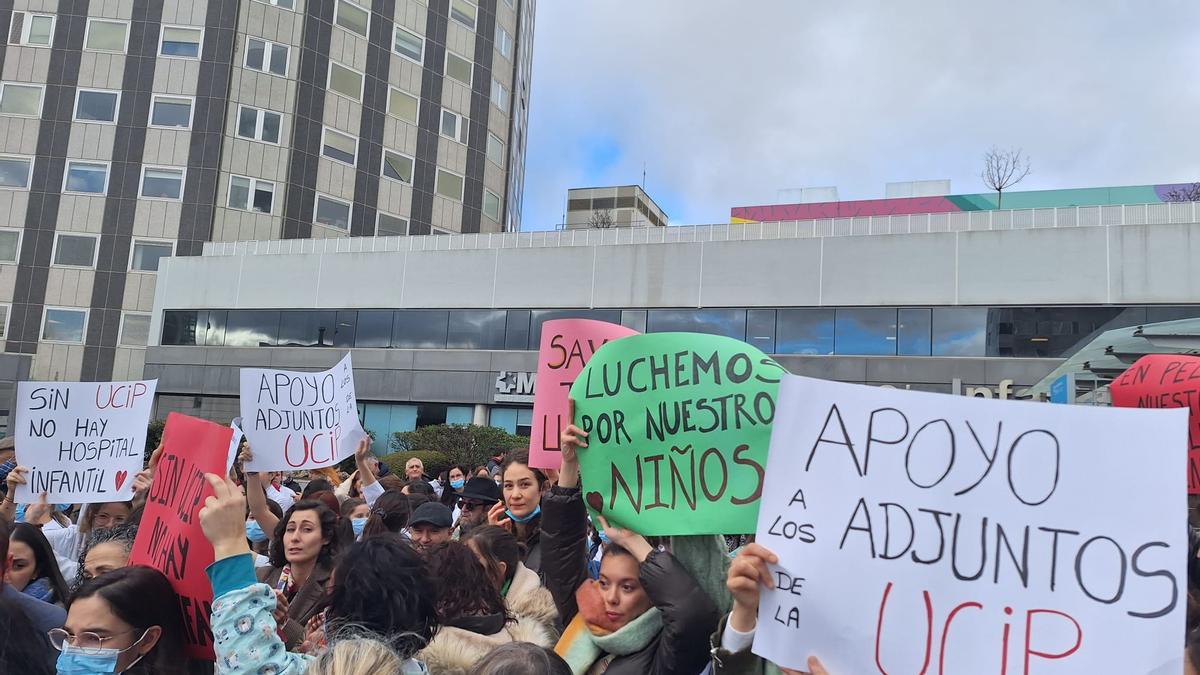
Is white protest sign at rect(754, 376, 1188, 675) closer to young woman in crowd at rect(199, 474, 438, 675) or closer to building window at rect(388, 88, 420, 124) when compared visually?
young woman in crowd at rect(199, 474, 438, 675)

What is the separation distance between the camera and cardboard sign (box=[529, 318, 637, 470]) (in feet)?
16.4

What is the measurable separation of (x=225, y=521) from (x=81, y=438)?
11.9 feet

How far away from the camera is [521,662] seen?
2.62 meters

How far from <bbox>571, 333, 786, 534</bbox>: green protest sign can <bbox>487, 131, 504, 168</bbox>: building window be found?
42649 millimetres

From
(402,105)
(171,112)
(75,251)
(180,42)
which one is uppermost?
(180,42)

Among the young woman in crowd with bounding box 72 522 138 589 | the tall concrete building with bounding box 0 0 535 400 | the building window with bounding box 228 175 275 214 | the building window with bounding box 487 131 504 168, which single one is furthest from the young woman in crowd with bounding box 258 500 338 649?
the building window with bounding box 487 131 504 168

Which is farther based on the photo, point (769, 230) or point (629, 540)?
point (769, 230)

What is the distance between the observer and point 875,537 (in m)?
2.56

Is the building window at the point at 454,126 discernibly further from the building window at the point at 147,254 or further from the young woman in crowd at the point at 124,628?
the young woman in crowd at the point at 124,628

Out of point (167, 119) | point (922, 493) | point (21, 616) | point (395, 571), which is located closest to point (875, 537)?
point (922, 493)

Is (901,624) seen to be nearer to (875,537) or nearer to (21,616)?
(875,537)

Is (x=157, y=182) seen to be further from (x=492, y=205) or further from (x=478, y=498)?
(x=478, y=498)

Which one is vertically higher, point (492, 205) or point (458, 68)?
point (458, 68)

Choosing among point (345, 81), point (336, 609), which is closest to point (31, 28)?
point (345, 81)
